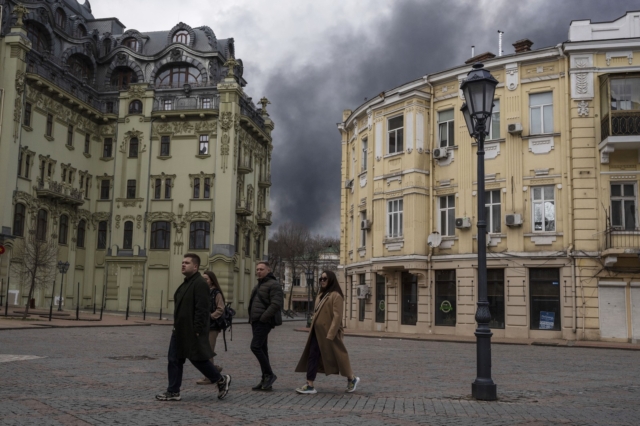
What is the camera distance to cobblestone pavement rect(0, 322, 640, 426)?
780 centimetres

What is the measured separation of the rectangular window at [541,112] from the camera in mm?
27578

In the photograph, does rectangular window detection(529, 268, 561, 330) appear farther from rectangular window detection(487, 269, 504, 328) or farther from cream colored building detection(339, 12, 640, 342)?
rectangular window detection(487, 269, 504, 328)

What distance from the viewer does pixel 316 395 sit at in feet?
31.9

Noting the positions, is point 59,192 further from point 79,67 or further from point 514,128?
point 514,128

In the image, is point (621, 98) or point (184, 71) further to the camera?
point (184, 71)

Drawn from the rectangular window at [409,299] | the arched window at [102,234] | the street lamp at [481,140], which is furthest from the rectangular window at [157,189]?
the street lamp at [481,140]

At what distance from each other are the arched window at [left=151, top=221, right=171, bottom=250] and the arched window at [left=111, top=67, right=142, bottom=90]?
1193cm

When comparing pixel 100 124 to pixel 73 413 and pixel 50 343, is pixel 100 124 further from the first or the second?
pixel 73 413

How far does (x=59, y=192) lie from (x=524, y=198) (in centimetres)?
3210

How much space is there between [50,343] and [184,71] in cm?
3827

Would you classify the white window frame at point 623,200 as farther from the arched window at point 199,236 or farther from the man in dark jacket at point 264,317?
the arched window at point 199,236

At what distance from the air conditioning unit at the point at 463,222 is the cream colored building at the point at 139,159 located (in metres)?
24.5

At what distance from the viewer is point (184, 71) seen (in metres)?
53.6

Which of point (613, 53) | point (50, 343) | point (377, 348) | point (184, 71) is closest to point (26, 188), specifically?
point (184, 71)
